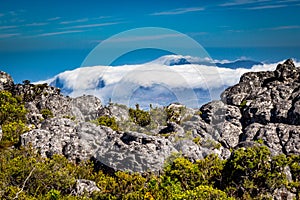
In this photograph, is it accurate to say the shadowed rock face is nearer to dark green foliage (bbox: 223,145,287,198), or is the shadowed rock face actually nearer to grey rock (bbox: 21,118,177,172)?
grey rock (bbox: 21,118,177,172)

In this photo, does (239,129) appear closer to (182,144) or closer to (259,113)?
(259,113)

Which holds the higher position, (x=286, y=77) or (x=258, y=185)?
(x=286, y=77)

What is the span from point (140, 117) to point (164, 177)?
2736 cm

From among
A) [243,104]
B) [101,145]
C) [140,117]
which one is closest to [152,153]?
[101,145]

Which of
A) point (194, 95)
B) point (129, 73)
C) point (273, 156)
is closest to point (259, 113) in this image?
point (194, 95)

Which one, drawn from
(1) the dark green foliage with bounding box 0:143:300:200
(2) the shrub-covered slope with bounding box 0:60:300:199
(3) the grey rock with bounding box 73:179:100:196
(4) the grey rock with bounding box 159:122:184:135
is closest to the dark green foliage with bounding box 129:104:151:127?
(2) the shrub-covered slope with bounding box 0:60:300:199

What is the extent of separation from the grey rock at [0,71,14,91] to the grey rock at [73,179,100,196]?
35.4 meters

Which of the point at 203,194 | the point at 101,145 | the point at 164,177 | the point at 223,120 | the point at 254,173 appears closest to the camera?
the point at 203,194

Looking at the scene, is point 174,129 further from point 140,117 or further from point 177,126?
point 140,117

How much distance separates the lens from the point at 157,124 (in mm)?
53594

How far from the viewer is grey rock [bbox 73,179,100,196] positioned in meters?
25.5

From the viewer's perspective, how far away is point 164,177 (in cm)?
2716

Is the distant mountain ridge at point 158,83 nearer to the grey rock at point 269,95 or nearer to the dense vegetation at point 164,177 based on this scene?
the grey rock at point 269,95

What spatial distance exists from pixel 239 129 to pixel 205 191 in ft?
89.2
